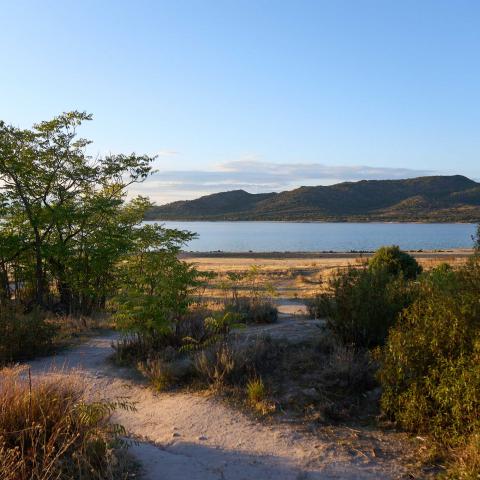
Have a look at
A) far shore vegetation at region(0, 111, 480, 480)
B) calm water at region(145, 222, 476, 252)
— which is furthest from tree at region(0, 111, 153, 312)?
calm water at region(145, 222, 476, 252)

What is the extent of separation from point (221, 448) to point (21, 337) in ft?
17.2

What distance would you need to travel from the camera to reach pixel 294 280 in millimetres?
27453

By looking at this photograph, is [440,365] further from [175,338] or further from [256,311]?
[256,311]

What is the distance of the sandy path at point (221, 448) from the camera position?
16.4 ft

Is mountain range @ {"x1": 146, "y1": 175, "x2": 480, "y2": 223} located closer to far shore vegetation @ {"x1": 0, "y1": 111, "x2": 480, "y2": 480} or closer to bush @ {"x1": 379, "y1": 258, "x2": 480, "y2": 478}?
far shore vegetation @ {"x1": 0, "y1": 111, "x2": 480, "y2": 480}

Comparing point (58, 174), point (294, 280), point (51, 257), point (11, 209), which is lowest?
point (294, 280)

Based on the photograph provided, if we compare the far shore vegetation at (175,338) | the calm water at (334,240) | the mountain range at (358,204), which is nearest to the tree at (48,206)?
the far shore vegetation at (175,338)

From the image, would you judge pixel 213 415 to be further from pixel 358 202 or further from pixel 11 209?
pixel 358 202

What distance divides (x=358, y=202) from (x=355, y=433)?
176m

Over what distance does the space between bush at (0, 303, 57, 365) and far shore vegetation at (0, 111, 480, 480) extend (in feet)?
0.07

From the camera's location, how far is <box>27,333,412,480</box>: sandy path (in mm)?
4992

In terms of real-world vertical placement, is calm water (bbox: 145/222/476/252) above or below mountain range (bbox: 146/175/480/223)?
below

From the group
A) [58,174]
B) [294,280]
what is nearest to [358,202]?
[294,280]

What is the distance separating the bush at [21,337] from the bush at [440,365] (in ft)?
19.9
